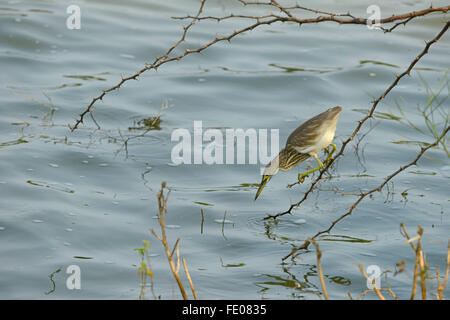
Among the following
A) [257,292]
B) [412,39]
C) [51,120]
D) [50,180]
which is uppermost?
[412,39]

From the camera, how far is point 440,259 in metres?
5.61

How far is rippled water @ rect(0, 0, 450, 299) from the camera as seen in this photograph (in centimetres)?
537

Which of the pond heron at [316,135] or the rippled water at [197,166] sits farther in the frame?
the rippled water at [197,166]

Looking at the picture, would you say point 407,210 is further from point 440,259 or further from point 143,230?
point 143,230

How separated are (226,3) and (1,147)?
671 cm

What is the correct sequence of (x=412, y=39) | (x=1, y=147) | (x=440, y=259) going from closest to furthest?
(x=440, y=259)
(x=1, y=147)
(x=412, y=39)

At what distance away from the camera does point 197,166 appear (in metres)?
7.39

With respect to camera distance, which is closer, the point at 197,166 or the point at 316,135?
the point at 316,135

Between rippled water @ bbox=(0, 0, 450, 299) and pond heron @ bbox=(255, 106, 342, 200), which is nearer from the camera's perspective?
pond heron @ bbox=(255, 106, 342, 200)

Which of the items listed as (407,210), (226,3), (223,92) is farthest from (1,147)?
(226,3)

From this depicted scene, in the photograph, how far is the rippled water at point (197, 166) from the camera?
537 cm
